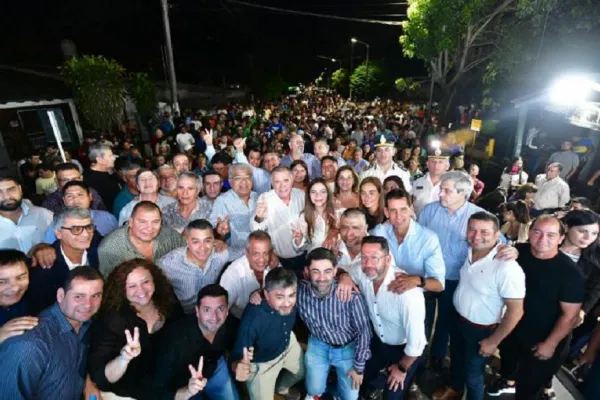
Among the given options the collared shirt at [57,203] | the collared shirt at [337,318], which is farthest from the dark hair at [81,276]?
the collared shirt at [57,203]

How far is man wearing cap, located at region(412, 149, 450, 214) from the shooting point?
206 inches

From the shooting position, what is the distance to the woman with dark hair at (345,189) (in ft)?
16.0

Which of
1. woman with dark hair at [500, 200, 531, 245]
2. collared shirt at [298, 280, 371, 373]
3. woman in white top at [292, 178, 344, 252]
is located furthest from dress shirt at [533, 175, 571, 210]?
collared shirt at [298, 280, 371, 373]

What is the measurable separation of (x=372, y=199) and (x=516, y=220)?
1882mm

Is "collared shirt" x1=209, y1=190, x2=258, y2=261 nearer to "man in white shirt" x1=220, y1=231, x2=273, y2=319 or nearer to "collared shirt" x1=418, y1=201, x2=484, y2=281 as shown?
"man in white shirt" x1=220, y1=231, x2=273, y2=319

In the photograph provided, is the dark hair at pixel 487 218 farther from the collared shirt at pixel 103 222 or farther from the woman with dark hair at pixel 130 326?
the collared shirt at pixel 103 222

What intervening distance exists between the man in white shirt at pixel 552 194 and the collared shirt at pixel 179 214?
19.5ft

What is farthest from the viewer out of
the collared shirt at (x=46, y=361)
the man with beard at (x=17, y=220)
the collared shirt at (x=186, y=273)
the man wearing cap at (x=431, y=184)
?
the man wearing cap at (x=431, y=184)

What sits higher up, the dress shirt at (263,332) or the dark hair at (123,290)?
the dark hair at (123,290)

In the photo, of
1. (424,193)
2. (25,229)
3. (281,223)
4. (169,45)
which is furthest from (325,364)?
(169,45)

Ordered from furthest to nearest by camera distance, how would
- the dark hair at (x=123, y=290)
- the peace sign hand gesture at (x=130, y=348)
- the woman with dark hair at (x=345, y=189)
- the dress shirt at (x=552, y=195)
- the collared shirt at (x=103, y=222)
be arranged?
the dress shirt at (x=552, y=195) → the woman with dark hair at (x=345, y=189) → the collared shirt at (x=103, y=222) → the dark hair at (x=123, y=290) → the peace sign hand gesture at (x=130, y=348)

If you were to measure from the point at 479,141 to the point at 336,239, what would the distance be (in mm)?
16744

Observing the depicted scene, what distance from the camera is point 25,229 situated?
12.6 ft

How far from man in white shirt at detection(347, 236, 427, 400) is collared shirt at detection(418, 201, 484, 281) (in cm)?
104
